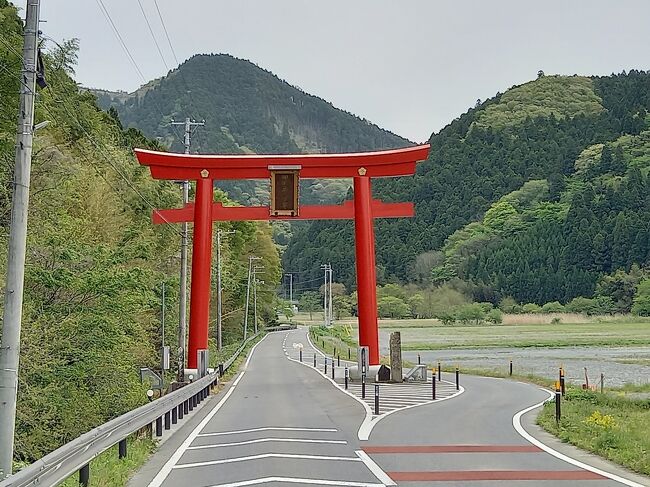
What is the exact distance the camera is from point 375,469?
455 inches

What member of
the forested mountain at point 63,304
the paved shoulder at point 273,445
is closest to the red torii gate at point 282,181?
the forested mountain at point 63,304

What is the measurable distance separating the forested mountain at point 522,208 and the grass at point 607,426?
363ft

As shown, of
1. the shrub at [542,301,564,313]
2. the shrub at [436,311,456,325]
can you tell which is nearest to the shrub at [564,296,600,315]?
the shrub at [542,301,564,313]

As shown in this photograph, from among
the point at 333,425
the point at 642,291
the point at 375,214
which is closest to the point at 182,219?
the point at 375,214

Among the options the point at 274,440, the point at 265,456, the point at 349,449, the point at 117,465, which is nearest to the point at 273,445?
the point at 274,440

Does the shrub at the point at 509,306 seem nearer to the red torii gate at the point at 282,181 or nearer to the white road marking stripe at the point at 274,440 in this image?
the red torii gate at the point at 282,181

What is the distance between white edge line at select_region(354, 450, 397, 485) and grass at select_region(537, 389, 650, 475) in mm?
3603

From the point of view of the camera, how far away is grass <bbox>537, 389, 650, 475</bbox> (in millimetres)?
12795

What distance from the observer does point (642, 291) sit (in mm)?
115312

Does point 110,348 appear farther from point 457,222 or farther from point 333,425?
point 457,222

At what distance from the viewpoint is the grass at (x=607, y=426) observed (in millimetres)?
12795

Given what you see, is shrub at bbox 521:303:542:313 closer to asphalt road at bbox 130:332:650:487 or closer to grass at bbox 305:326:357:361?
grass at bbox 305:326:357:361

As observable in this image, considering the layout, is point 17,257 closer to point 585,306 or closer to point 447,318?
point 447,318

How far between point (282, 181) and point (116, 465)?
21158 mm
